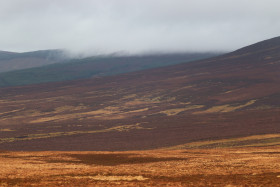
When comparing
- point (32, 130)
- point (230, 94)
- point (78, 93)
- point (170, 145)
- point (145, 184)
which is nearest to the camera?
point (145, 184)

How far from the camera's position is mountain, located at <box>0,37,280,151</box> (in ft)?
213

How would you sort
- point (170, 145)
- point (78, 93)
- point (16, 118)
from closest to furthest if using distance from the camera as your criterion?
1. point (170, 145)
2. point (16, 118)
3. point (78, 93)

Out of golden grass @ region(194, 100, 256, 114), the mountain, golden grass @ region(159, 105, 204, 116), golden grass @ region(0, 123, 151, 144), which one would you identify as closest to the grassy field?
the mountain

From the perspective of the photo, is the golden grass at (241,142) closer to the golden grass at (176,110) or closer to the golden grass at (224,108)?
the golden grass at (224,108)

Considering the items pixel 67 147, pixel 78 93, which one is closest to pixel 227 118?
pixel 67 147

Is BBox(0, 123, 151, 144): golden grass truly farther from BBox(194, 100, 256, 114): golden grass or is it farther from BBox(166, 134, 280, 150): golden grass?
BBox(194, 100, 256, 114): golden grass

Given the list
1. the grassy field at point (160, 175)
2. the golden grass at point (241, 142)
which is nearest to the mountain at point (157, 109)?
the golden grass at point (241, 142)

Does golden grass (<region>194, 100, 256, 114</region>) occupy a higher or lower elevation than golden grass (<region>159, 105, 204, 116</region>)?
lower

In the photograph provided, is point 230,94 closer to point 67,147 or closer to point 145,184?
point 67,147

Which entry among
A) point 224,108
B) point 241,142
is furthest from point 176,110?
point 241,142

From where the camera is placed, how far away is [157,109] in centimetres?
11481

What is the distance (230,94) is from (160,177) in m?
108

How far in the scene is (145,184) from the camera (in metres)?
21.5

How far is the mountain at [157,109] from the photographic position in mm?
65000
